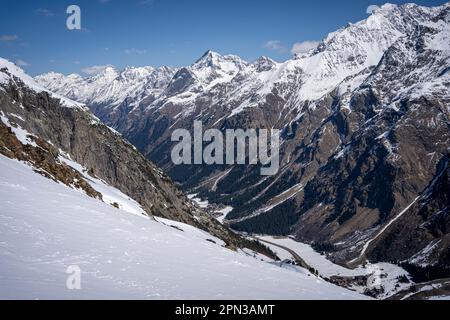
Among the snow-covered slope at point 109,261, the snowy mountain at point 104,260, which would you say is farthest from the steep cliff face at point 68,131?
the snow-covered slope at point 109,261

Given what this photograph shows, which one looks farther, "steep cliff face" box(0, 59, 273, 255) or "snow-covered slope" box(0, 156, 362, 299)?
"steep cliff face" box(0, 59, 273, 255)

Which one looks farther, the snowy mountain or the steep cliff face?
the steep cliff face

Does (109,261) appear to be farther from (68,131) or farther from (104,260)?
(68,131)

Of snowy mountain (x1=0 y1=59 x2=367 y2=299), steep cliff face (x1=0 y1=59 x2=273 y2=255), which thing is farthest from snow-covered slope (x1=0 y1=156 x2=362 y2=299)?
steep cliff face (x1=0 y1=59 x2=273 y2=255)

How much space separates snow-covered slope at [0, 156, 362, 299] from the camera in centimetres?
2086

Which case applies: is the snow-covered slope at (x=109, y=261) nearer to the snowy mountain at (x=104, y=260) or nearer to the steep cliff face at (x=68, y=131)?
the snowy mountain at (x=104, y=260)

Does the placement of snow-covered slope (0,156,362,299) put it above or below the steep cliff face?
below

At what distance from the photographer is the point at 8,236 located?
24.6 m

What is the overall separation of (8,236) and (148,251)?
316 inches

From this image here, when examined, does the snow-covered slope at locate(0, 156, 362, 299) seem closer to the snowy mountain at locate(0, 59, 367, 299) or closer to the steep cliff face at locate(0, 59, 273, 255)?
the snowy mountain at locate(0, 59, 367, 299)

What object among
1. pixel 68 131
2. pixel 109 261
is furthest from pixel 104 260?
pixel 68 131

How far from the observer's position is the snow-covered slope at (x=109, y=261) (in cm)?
2086
